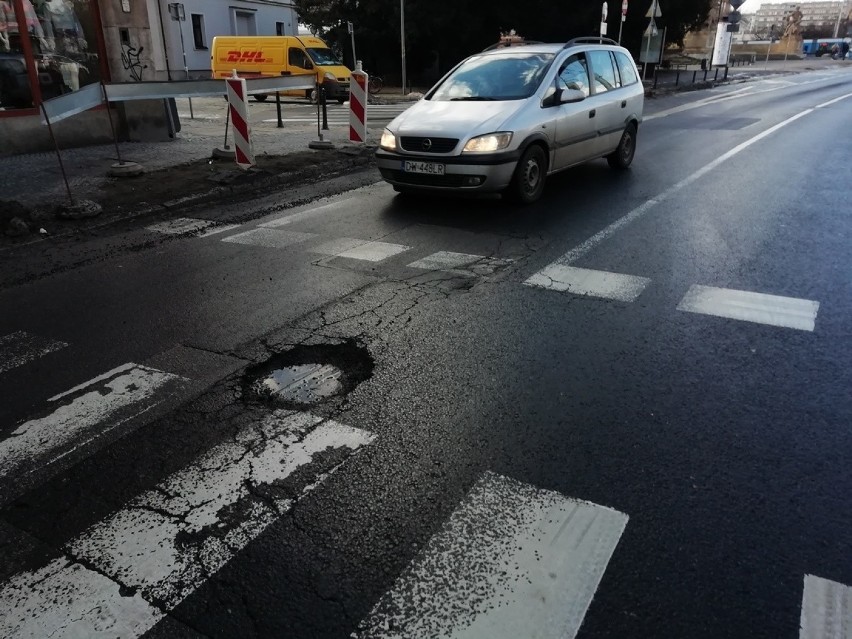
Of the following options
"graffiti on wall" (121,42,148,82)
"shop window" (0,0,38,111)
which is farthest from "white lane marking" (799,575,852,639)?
"graffiti on wall" (121,42,148,82)

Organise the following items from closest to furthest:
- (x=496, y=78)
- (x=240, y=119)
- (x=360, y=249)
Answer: (x=360, y=249)
(x=496, y=78)
(x=240, y=119)

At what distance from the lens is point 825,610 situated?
2.37m

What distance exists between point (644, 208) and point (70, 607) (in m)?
7.50

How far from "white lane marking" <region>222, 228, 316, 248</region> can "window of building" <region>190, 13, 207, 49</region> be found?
3631 cm

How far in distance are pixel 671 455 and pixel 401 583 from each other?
5.09 ft

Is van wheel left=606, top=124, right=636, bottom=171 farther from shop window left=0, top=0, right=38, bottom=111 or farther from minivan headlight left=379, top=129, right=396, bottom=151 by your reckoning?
shop window left=0, top=0, right=38, bottom=111

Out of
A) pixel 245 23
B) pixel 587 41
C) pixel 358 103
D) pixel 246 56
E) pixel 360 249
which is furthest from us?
pixel 245 23

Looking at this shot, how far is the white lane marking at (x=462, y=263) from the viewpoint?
6059mm

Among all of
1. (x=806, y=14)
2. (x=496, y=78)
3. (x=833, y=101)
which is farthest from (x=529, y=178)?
(x=806, y=14)

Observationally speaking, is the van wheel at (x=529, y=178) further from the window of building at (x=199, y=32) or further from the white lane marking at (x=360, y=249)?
the window of building at (x=199, y=32)

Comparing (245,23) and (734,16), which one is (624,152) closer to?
(734,16)

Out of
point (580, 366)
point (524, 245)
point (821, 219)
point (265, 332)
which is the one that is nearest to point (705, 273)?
point (524, 245)

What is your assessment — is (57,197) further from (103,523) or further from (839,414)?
(839,414)

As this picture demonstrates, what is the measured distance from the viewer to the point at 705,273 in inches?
234
